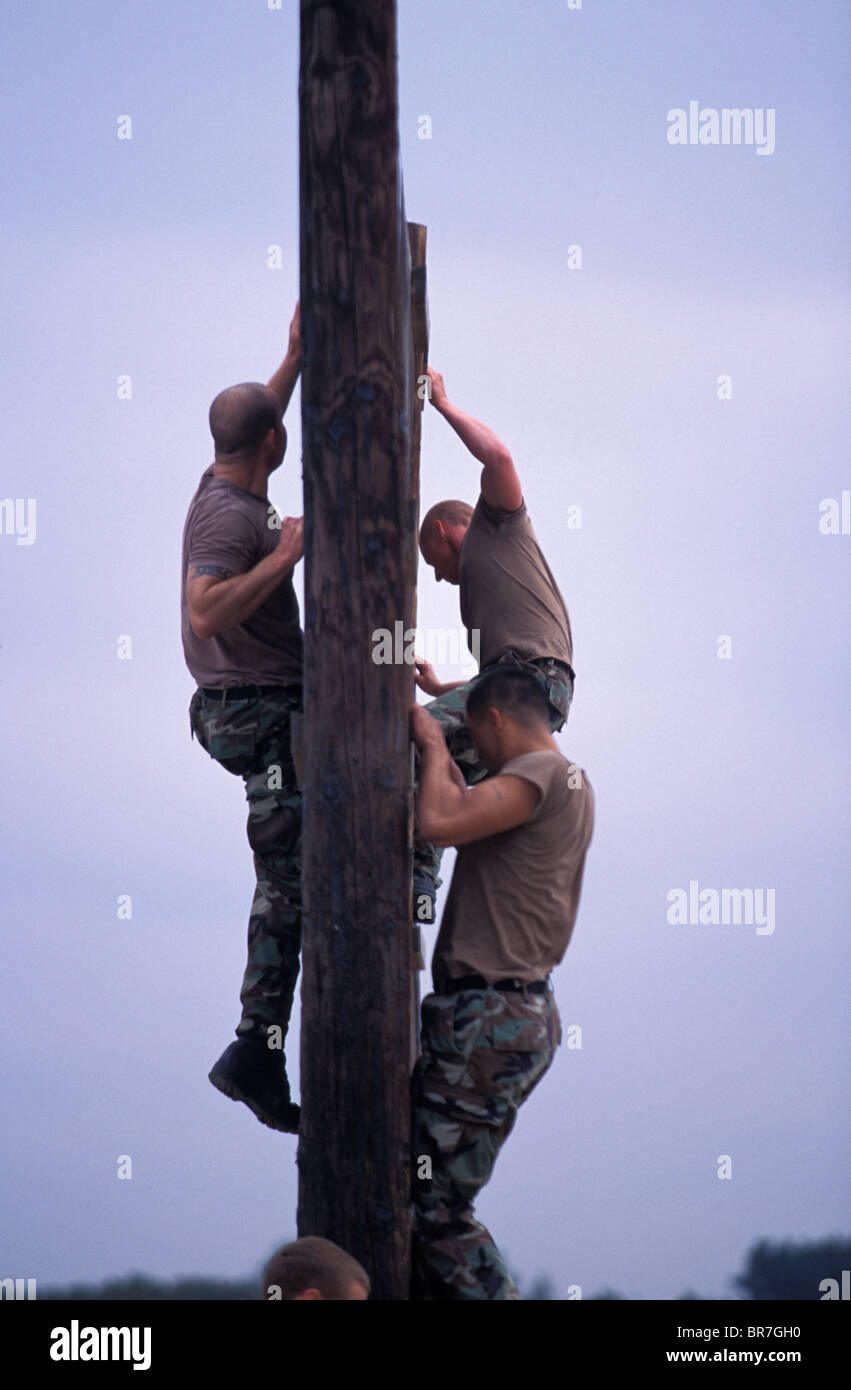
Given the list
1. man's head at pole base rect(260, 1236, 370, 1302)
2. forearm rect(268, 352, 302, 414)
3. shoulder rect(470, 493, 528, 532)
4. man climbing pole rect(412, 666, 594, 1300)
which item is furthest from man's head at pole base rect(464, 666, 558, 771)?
man's head at pole base rect(260, 1236, 370, 1302)

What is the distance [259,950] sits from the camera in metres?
5.78

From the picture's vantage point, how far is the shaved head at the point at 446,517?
640cm

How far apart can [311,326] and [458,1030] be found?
201 centimetres

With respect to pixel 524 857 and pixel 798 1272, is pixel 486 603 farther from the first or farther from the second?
pixel 798 1272

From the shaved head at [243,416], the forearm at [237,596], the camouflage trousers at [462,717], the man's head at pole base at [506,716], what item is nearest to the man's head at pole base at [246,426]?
the shaved head at [243,416]

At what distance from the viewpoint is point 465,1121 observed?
4.85 meters

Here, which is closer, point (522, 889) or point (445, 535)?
point (522, 889)

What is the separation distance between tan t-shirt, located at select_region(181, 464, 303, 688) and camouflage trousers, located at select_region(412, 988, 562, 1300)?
143 centimetres

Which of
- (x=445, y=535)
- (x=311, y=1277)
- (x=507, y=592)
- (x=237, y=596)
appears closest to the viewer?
(x=311, y=1277)

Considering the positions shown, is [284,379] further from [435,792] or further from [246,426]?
[435,792]

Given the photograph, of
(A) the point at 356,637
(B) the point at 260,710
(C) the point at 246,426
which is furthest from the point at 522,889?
(C) the point at 246,426

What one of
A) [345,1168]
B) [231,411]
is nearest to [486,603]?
[231,411]

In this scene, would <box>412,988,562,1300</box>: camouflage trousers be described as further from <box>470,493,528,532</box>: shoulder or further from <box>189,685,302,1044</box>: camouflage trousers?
<box>470,493,528,532</box>: shoulder

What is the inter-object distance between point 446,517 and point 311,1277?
3.15 metres
